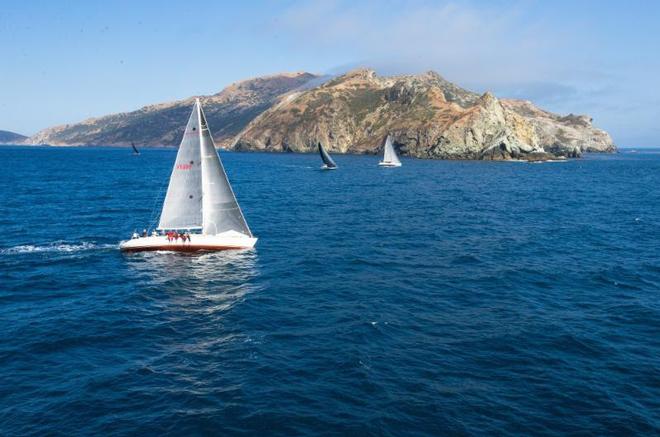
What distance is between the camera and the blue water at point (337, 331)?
19.9 meters

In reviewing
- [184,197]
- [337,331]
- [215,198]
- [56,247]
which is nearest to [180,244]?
[184,197]

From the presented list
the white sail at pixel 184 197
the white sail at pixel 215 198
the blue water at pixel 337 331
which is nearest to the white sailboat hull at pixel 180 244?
the blue water at pixel 337 331

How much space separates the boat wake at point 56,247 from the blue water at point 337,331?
0.62 ft

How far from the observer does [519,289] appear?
117 ft

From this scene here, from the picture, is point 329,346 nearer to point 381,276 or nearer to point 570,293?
point 381,276

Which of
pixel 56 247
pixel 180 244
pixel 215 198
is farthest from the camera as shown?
pixel 56 247

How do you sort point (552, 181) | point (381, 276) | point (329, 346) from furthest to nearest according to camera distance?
1. point (552, 181)
2. point (381, 276)
3. point (329, 346)

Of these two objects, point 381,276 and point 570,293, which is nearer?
point 570,293

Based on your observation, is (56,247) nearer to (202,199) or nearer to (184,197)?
(184,197)

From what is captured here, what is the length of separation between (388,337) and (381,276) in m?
11.3

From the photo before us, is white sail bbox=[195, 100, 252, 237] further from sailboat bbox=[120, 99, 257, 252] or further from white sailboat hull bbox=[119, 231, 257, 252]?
white sailboat hull bbox=[119, 231, 257, 252]

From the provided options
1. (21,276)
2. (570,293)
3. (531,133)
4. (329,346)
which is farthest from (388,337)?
(531,133)

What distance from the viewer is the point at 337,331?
91.0 feet

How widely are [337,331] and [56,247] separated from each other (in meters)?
31.6
